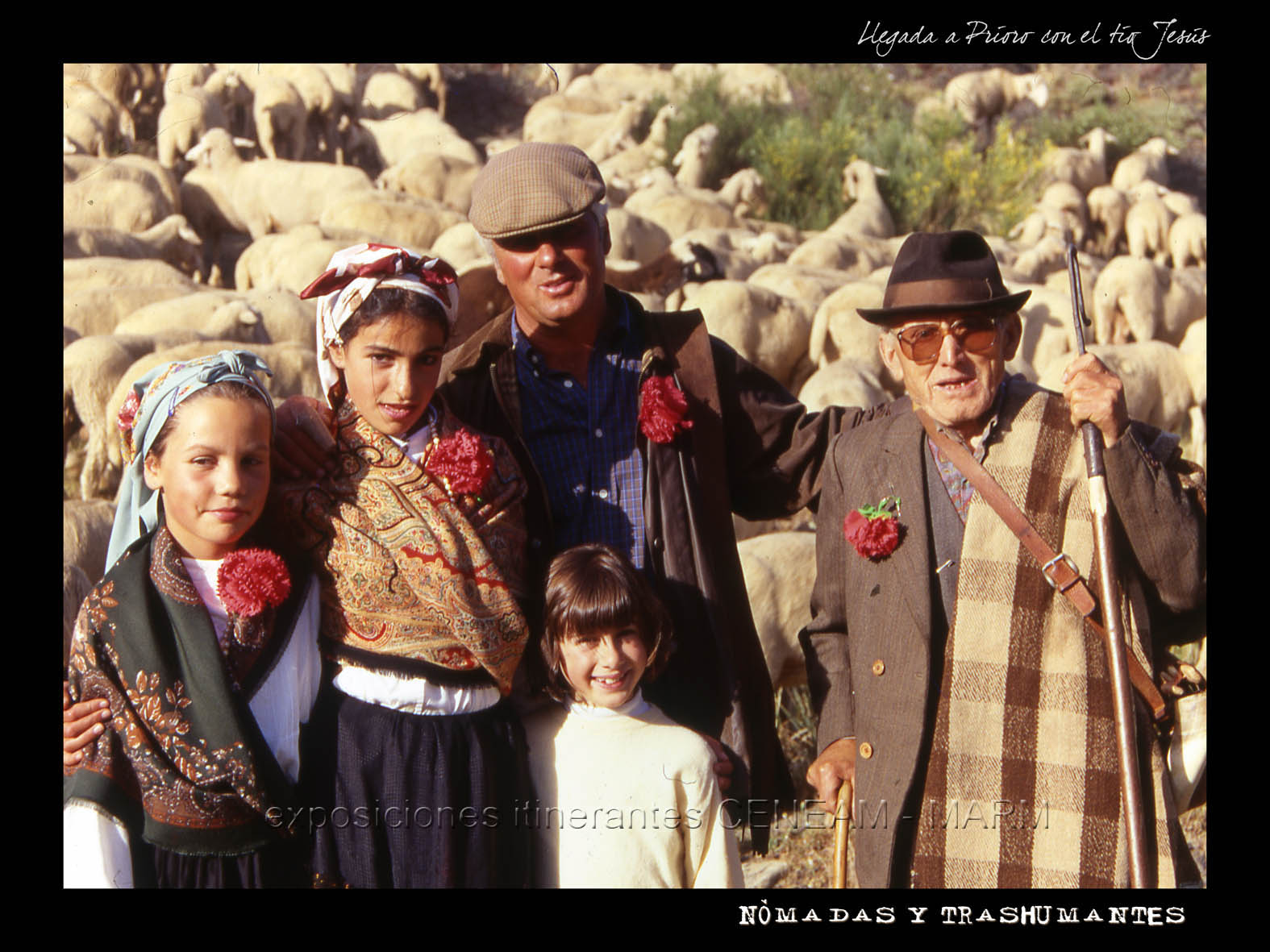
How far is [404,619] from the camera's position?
306 cm

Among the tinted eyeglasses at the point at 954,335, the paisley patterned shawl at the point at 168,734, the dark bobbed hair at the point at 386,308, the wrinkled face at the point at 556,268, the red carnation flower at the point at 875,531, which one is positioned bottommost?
the paisley patterned shawl at the point at 168,734

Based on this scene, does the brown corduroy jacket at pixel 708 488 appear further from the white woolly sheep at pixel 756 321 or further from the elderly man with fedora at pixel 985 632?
the white woolly sheep at pixel 756 321

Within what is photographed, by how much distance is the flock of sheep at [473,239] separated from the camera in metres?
10.3

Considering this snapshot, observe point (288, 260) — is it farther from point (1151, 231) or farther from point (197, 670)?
point (1151, 231)

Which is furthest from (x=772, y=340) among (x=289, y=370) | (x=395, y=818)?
(x=395, y=818)

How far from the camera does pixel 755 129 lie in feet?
76.1

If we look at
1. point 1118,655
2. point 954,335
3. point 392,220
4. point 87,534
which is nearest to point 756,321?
point 392,220

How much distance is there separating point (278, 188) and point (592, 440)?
56.6ft

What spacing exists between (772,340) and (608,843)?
1021cm

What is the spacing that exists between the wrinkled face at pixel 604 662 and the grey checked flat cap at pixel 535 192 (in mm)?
1058

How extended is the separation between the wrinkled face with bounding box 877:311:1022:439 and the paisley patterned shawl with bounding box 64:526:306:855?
1.74 m

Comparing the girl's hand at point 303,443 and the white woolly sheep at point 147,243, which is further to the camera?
the white woolly sheep at point 147,243

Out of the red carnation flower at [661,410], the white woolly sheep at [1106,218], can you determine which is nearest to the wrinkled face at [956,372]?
the red carnation flower at [661,410]
